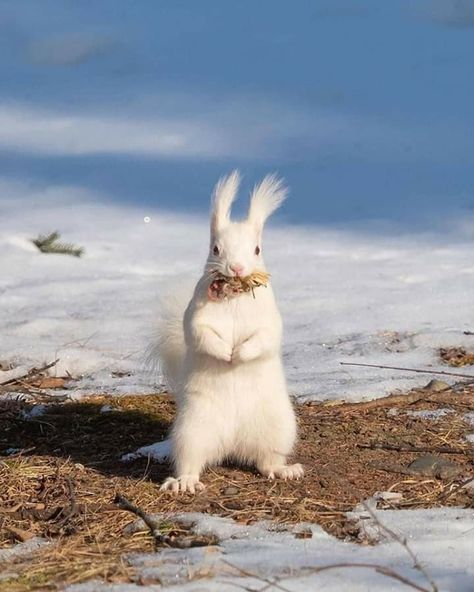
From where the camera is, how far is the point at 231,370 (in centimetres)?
407

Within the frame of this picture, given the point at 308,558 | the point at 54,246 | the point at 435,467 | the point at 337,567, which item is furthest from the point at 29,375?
the point at 54,246

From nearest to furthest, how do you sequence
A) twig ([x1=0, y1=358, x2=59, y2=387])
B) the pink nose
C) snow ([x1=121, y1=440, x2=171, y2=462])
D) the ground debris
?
the pink nose → snow ([x1=121, y1=440, x2=171, y2=462]) → twig ([x1=0, y1=358, x2=59, y2=387]) → the ground debris

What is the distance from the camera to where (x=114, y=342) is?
22.0ft

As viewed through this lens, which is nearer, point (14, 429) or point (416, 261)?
point (14, 429)

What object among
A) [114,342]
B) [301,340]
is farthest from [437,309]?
[114,342]

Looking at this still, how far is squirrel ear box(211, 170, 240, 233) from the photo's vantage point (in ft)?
13.5

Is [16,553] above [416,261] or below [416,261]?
below

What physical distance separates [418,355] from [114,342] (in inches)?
66.5

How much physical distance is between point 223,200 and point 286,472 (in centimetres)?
94

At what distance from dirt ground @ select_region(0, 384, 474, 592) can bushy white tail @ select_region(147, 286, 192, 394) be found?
349mm

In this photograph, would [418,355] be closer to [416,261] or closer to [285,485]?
[285,485]

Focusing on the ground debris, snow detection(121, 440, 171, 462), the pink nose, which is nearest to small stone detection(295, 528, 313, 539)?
the pink nose

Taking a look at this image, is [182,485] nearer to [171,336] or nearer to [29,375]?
[171,336]

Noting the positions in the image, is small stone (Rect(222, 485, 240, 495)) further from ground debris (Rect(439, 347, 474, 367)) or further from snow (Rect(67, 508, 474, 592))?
ground debris (Rect(439, 347, 474, 367))
